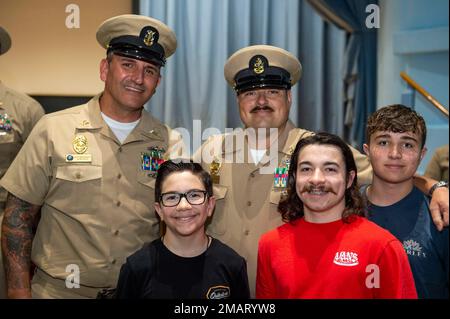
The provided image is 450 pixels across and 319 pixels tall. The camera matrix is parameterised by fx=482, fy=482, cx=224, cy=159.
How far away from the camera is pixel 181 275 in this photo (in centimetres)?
152

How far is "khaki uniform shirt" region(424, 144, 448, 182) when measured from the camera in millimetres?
3213

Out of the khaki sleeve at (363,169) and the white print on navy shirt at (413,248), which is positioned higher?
the khaki sleeve at (363,169)

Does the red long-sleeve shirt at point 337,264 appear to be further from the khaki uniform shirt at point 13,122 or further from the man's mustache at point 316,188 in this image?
the khaki uniform shirt at point 13,122

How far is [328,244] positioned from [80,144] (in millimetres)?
971

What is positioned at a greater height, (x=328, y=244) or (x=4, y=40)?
(x=4, y=40)

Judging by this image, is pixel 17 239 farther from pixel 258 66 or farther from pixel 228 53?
pixel 228 53

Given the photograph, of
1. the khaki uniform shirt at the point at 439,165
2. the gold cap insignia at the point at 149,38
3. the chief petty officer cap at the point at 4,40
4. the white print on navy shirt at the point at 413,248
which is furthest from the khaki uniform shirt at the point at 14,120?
the khaki uniform shirt at the point at 439,165

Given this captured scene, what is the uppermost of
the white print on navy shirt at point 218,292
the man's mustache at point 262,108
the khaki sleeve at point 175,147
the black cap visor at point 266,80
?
the black cap visor at point 266,80

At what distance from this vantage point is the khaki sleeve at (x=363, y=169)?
6.14ft

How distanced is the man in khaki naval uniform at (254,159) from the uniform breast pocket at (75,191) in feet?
1.48

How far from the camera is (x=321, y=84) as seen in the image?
3.31 meters

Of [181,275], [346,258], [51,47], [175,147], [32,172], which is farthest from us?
[51,47]

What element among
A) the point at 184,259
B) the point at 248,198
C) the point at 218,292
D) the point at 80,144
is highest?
the point at 80,144

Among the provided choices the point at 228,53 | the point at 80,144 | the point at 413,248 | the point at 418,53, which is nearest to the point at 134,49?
the point at 80,144
